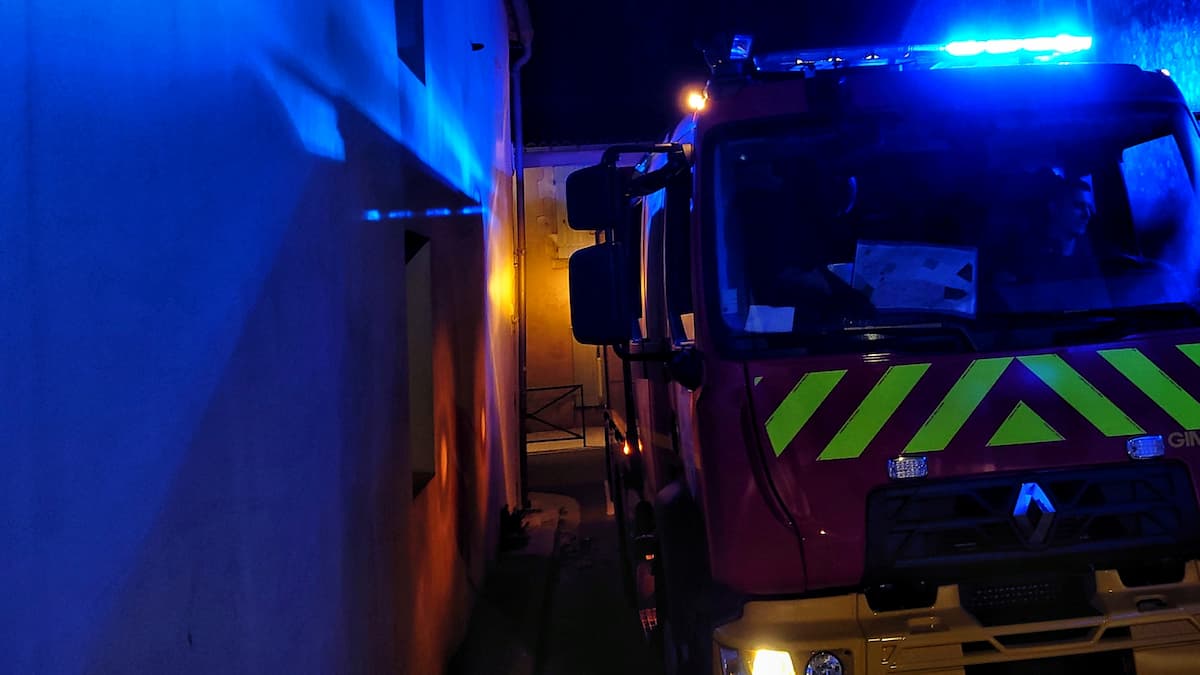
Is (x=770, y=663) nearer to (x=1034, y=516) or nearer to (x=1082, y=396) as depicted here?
(x=1034, y=516)

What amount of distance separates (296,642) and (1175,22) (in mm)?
5492

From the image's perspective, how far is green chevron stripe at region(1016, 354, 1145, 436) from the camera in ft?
7.70

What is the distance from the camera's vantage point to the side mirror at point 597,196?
2846 millimetres

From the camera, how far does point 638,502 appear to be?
168 inches

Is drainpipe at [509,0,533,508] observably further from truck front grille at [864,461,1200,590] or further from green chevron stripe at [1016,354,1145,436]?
green chevron stripe at [1016,354,1145,436]

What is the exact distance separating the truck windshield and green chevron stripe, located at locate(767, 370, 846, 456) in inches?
8.5

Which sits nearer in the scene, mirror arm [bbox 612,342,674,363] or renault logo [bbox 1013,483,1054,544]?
renault logo [bbox 1013,483,1054,544]

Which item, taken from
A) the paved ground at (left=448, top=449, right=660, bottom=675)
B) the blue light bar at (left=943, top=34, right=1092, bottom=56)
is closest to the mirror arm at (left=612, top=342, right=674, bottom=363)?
the blue light bar at (left=943, top=34, right=1092, bottom=56)

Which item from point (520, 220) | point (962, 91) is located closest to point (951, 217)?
point (962, 91)

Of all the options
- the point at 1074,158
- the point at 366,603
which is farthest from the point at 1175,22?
the point at 366,603

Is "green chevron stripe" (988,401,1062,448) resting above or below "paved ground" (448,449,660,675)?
above

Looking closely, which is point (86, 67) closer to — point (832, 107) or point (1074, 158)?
point (832, 107)

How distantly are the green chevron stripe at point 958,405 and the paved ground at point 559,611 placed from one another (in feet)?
9.33

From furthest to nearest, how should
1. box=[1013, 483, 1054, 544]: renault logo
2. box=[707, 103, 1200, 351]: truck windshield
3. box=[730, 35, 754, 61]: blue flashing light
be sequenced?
box=[730, 35, 754, 61]: blue flashing light, box=[707, 103, 1200, 351]: truck windshield, box=[1013, 483, 1054, 544]: renault logo
